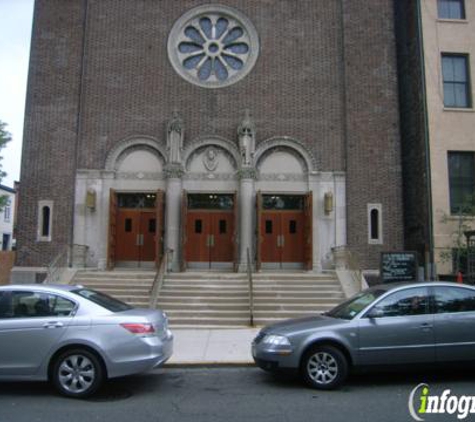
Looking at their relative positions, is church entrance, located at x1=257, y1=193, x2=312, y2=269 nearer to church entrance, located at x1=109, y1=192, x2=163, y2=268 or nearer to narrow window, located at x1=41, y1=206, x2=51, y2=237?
church entrance, located at x1=109, y1=192, x2=163, y2=268

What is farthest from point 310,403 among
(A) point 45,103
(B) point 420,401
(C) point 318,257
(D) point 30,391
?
(A) point 45,103

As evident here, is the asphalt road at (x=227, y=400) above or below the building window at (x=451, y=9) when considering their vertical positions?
below

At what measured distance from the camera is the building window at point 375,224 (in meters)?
17.4

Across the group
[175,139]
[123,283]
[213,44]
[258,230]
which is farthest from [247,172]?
[123,283]

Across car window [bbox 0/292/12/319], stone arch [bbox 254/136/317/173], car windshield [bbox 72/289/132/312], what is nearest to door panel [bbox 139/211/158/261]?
stone arch [bbox 254/136/317/173]

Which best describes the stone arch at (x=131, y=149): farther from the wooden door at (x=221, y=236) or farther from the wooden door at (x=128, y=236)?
the wooden door at (x=221, y=236)

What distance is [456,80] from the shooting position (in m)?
17.7

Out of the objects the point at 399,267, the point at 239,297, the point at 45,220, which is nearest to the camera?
the point at 239,297

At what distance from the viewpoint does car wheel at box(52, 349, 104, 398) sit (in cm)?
650

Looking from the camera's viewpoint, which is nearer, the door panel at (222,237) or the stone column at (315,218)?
the stone column at (315,218)

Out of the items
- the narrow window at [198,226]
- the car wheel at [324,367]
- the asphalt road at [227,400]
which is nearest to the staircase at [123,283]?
the narrow window at [198,226]

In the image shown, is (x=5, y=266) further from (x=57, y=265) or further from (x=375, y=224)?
(x=375, y=224)

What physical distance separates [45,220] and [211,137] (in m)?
6.80

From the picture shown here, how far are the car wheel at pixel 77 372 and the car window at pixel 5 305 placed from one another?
1020 mm
